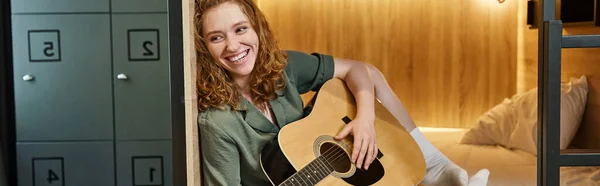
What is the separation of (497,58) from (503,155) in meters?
0.32

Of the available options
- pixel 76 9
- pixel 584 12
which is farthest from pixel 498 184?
pixel 76 9

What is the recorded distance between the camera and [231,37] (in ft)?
5.73

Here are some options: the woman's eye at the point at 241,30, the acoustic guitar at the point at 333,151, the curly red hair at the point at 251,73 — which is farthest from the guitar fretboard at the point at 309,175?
the woman's eye at the point at 241,30

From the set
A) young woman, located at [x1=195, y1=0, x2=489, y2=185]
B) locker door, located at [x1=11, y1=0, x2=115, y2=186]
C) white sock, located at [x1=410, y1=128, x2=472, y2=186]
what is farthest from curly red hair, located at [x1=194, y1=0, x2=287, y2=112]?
white sock, located at [x1=410, y1=128, x2=472, y2=186]

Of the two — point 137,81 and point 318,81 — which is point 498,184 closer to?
point 318,81

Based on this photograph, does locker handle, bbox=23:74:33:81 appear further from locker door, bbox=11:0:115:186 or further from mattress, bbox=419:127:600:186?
mattress, bbox=419:127:600:186

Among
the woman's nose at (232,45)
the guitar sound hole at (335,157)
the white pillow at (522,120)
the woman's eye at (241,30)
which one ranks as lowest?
the guitar sound hole at (335,157)

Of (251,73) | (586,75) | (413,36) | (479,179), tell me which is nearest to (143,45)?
(251,73)

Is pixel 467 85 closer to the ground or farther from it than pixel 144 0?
closer to the ground

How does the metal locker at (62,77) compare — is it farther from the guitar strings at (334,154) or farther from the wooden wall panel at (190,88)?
the guitar strings at (334,154)

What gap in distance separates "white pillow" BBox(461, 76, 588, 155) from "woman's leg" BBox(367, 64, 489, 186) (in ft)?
0.43

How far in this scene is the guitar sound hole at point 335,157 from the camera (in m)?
1.78

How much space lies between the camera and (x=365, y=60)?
188cm

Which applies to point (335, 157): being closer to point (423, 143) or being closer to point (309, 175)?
point (309, 175)
